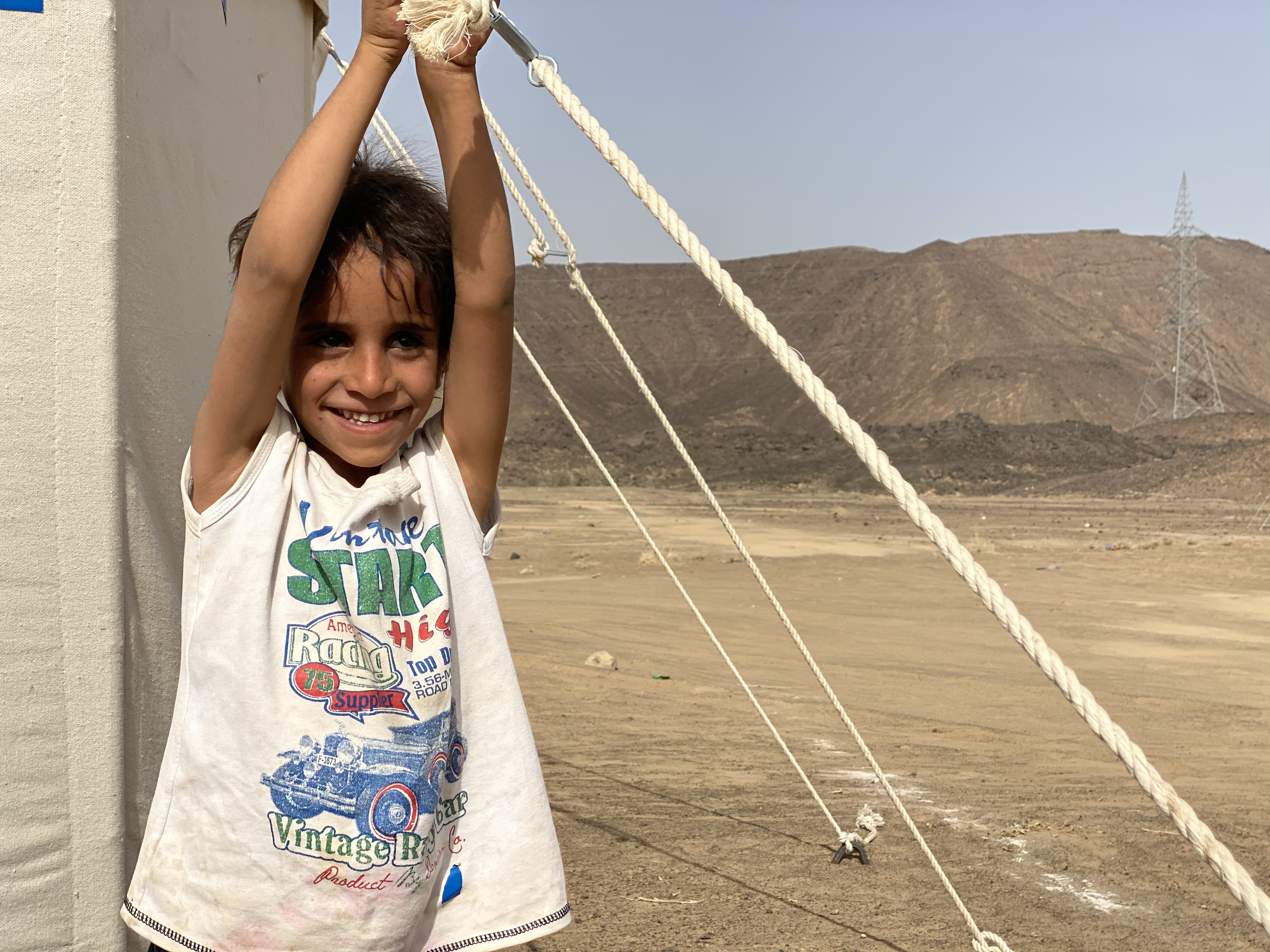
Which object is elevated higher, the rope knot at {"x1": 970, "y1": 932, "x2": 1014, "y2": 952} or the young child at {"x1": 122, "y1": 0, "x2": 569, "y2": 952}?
the young child at {"x1": 122, "y1": 0, "x2": 569, "y2": 952}

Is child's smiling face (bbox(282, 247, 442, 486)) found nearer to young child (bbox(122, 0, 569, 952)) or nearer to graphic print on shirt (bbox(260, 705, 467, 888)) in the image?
young child (bbox(122, 0, 569, 952))

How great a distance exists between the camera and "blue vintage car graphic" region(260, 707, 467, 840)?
1.23 m

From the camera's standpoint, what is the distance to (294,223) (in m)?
1.20

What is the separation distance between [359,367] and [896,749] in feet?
15.8

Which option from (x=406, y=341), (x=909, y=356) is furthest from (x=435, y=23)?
(x=909, y=356)

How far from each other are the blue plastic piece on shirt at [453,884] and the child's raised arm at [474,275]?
16.7 inches

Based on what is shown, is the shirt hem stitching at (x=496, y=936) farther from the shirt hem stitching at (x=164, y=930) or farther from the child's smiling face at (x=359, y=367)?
the child's smiling face at (x=359, y=367)

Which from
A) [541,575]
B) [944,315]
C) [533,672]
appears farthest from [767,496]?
[944,315]

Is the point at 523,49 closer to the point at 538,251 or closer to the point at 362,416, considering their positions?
the point at 362,416

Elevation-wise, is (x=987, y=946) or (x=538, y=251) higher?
(x=538, y=251)

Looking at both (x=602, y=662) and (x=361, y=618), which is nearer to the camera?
(x=361, y=618)

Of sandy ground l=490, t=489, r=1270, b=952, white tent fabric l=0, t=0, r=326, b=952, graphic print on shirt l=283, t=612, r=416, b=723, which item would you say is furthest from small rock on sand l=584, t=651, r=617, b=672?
graphic print on shirt l=283, t=612, r=416, b=723

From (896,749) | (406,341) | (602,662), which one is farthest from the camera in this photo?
(602,662)

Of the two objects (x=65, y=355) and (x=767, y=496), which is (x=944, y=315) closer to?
(x=767, y=496)
